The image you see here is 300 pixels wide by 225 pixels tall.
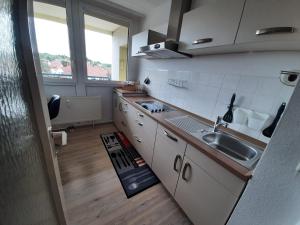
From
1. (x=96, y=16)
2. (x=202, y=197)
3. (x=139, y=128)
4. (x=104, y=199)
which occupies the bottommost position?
(x=104, y=199)

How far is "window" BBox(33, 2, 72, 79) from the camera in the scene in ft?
6.45

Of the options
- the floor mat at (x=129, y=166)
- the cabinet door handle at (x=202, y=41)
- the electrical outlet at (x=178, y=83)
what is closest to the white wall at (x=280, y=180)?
the cabinet door handle at (x=202, y=41)

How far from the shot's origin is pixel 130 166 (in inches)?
69.9

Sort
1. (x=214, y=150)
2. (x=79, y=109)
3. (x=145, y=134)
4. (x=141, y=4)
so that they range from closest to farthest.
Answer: (x=214, y=150) → (x=145, y=134) → (x=141, y=4) → (x=79, y=109)

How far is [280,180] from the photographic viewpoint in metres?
0.57

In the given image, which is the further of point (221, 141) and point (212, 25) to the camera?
point (221, 141)

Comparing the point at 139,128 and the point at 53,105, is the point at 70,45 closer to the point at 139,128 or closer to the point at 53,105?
the point at 53,105

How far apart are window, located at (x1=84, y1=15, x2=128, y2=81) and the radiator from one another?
1.53ft

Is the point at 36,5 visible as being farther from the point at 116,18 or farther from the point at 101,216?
the point at 101,216

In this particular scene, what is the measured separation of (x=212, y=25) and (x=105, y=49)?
→ 6.91 ft

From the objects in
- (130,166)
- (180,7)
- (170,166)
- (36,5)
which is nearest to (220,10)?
(180,7)

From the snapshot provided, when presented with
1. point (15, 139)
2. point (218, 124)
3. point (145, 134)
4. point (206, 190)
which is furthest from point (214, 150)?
point (15, 139)

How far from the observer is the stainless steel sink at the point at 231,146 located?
109 cm

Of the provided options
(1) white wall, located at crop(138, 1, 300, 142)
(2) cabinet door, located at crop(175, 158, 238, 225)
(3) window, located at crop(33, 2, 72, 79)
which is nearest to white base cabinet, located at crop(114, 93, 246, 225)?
(2) cabinet door, located at crop(175, 158, 238, 225)
